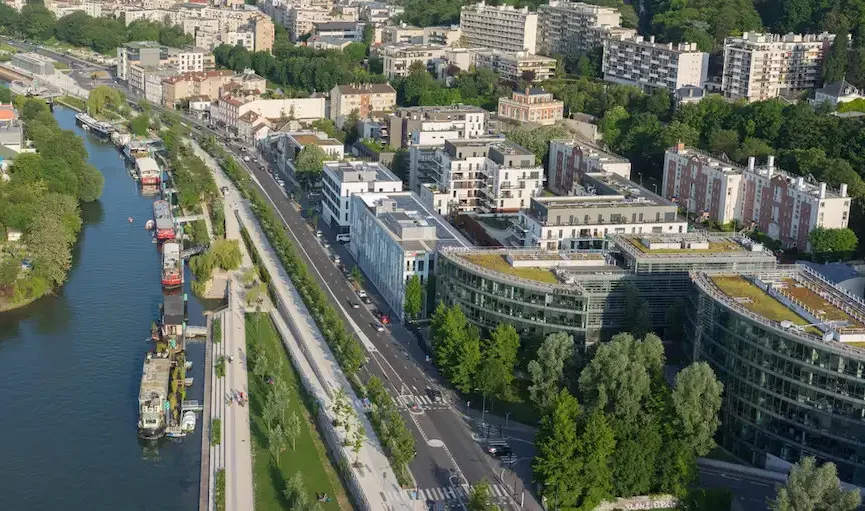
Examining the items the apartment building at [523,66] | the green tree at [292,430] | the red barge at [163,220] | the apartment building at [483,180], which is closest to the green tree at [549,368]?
the green tree at [292,430]

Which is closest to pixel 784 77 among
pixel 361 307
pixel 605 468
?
pixel 361 307

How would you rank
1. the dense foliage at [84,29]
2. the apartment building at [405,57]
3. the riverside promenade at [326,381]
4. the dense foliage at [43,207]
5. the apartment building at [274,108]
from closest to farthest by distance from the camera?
the riverside promenade at [326,381] → the dense foliage at [43,207] → the apartment building at [274,108] → the apartment building at [405,57] → the dense foliage at [84,29]

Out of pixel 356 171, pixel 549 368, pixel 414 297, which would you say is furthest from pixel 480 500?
pixel 356 171

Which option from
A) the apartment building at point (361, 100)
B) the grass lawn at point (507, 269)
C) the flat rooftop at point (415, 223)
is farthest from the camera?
the apartment building at point (361, 100)

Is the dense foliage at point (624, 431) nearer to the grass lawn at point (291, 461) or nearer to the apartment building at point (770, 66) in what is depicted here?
the grass lawn at point (291, 461)

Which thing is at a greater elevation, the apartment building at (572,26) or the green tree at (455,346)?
the apartment building at (572,26)

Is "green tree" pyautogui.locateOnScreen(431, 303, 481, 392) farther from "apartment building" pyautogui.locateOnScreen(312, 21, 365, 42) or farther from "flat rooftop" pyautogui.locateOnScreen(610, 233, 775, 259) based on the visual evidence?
"apartment building" pyautogui.locateOnScreen(312, 21, 365, 42)
